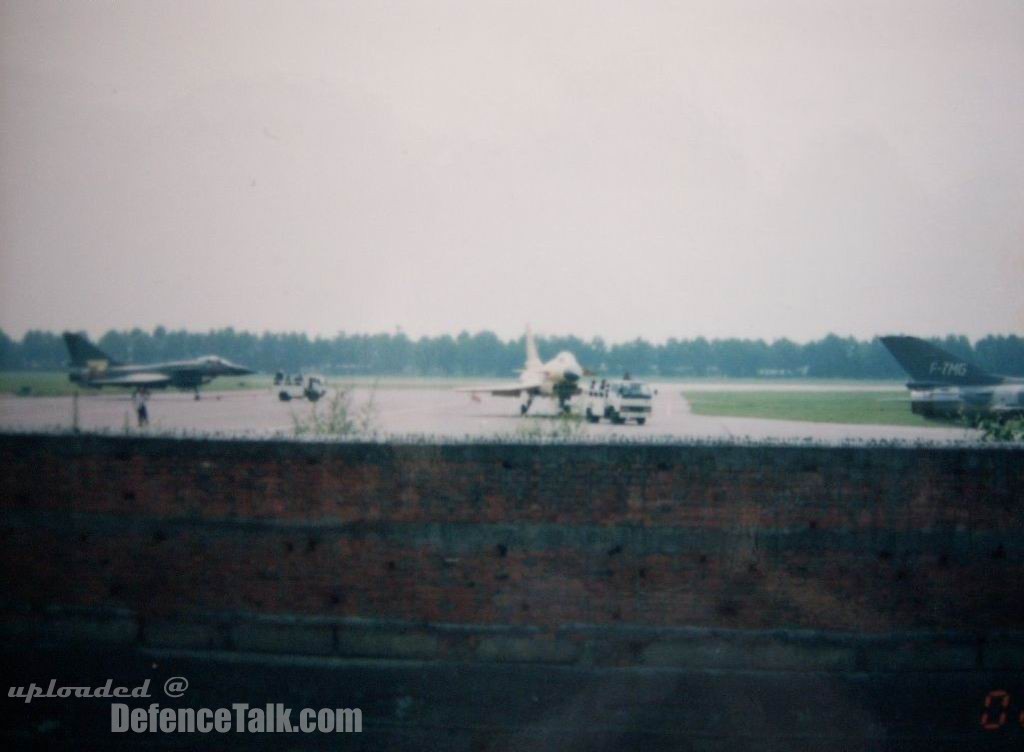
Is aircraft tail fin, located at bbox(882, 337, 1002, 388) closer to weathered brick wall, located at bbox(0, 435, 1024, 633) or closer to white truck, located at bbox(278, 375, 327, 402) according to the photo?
weathered brick wall, located at bbox(0, 435, 1024, 633)

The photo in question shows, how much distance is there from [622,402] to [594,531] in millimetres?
20467

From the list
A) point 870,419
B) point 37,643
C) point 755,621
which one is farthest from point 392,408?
point 755,621

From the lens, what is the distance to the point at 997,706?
7289 mm

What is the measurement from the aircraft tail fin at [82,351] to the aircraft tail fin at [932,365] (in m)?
27.9

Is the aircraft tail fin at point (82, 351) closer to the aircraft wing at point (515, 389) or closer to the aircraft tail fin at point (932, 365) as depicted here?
the aircraft wing at point (515, 389)

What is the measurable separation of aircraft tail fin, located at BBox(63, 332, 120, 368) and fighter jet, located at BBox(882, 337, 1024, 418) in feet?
91.7

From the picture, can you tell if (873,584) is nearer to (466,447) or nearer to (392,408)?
(466,447)

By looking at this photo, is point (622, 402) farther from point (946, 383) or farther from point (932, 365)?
point (946, 383)

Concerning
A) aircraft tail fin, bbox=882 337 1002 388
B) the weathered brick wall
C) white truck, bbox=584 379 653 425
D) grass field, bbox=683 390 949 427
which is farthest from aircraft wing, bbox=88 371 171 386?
aircraft tail fin, bbox=882 337 1002 388

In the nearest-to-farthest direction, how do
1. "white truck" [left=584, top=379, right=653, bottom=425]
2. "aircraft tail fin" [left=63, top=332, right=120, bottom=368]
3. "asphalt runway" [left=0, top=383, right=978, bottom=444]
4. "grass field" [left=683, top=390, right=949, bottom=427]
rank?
"asphalt runway" [left=0, top=383, right=978, bottom=444] < "grass field" [left=683, top=390, right=949, bottom=427] < "aircraft tail fin" [left=63, top=332, right=120, bottom=368] < "white truck" [left=584, top=379, right=653, bottom=425]

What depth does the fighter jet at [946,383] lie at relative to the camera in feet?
50.3

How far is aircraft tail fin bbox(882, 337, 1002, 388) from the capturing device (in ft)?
52.5

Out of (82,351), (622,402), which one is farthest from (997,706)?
(82,351)

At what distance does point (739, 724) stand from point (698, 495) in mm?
2366
